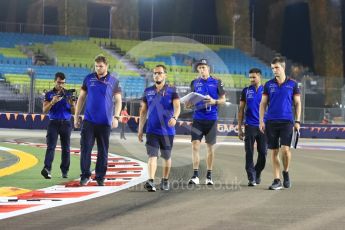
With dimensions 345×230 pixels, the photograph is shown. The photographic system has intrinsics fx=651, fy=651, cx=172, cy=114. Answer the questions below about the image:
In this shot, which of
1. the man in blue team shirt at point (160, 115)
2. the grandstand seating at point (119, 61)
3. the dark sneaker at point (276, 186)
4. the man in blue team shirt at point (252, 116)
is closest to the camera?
the man in blue team shirt at point (160, 115)

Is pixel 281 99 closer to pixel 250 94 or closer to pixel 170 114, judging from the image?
pixel 250 94

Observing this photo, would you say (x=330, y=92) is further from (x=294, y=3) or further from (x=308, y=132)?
(x=294, y=3)

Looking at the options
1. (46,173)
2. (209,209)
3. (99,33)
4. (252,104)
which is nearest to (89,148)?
(46,173)

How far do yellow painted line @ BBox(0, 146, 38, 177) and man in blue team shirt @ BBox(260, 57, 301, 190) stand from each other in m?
4.75

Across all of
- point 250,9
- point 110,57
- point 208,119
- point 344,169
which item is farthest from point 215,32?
point 208,119

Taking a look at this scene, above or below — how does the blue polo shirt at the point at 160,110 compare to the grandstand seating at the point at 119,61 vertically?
below

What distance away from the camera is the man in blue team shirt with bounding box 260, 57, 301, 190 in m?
10.2

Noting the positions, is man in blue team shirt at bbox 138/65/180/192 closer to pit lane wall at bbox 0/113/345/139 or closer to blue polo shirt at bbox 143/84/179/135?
blue polo shirt at bbox 143/84/179/135

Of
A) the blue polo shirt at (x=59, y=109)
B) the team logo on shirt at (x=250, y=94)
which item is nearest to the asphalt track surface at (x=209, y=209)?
the team logo on shirt at (x=250, y=94)

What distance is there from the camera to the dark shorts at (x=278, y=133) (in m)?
10.2

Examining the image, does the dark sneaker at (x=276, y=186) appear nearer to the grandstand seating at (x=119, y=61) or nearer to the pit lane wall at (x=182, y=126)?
the pit lane wall at (x=182, y=126)

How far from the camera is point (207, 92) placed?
1076 centimetres

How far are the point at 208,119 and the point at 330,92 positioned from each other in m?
28.4

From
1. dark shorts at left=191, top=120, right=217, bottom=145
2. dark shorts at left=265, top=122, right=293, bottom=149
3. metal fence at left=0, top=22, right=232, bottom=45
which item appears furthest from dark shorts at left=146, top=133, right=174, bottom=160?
metal fence at left=0, top=22, right=232, bottom=45
